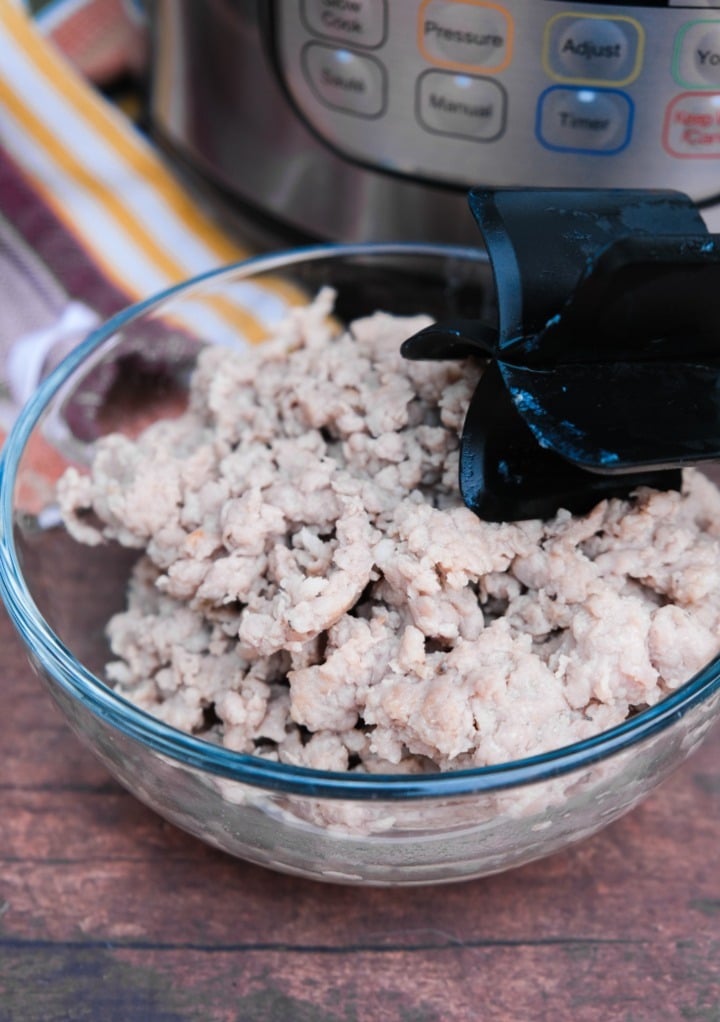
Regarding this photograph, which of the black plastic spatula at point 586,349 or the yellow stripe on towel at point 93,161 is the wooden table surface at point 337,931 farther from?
the yellow stripe on towel at point 93,161

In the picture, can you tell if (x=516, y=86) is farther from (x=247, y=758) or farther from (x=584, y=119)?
(x=247, y=758)

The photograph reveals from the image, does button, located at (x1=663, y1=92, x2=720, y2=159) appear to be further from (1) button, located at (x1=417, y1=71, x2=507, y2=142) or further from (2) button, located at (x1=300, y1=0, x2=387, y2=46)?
(2) button, located at (x1=300, y1=0, x2=387, y2=46)

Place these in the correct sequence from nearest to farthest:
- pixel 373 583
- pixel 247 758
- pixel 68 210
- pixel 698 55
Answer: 1. pixel 247 758
2. pixel 373 583
3. pixel 698 55
4. pixel 68 210

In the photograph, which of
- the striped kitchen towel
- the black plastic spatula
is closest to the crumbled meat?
the black plastic spatula

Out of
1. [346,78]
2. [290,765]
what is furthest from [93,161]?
[290,765]

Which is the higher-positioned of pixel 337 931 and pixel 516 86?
pixel 516 86

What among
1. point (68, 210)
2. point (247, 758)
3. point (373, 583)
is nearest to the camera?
point (247, 758)
